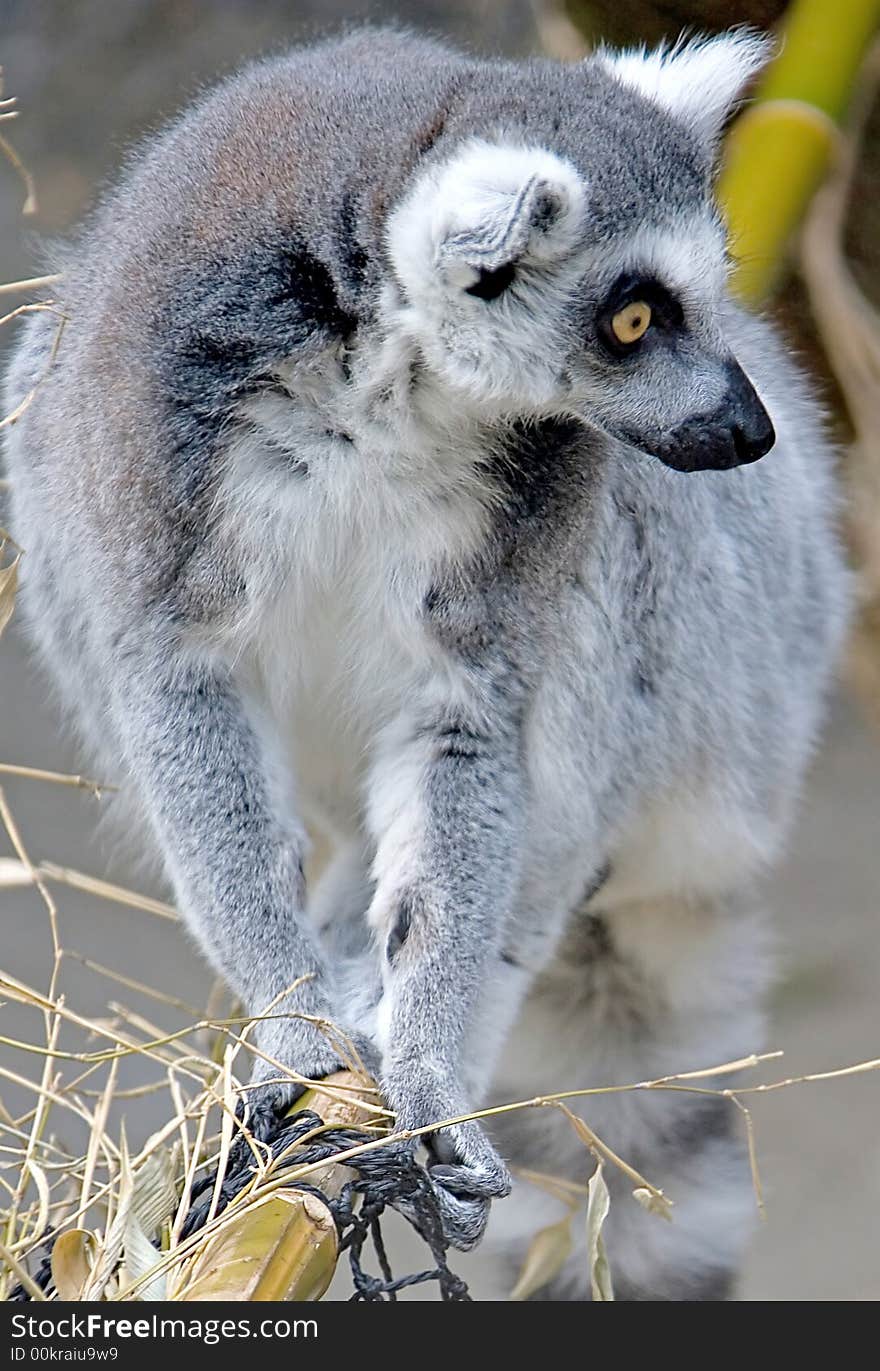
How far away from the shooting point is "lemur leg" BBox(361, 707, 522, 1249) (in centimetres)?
215

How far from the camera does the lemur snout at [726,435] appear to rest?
203 centimetres

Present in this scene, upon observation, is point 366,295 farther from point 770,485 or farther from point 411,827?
point 770,485

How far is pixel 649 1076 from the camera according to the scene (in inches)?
120

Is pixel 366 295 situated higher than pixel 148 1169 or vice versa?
pixel 366 295

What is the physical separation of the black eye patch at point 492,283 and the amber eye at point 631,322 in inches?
6.4

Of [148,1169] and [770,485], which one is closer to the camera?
[148,1169]

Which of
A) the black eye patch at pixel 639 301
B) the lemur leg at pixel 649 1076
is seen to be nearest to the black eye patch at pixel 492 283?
the black eye patch at pixel 639 301

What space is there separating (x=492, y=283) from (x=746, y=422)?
15.0 inches

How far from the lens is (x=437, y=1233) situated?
1907 mm

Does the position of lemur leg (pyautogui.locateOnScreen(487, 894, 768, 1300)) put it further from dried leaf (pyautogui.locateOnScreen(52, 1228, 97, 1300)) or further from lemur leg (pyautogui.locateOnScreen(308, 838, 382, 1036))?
dried leaf (pyautogui.locateOnScreen(52, 1228, 97, 1300))

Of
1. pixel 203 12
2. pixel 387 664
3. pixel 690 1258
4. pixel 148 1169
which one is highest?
pixel 203 12

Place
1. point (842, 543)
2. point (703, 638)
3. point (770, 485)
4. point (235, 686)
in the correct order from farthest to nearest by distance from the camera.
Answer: point (842, 543) → point (770, 485) → point (703, 638) → point (235, 686)

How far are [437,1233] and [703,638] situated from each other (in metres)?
1.17
